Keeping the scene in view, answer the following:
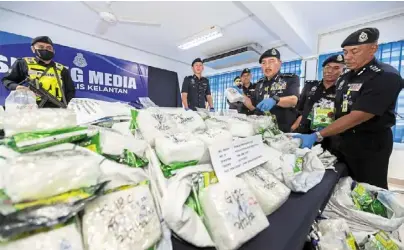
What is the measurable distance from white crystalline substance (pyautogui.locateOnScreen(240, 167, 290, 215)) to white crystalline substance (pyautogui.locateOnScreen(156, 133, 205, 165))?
0.58ft

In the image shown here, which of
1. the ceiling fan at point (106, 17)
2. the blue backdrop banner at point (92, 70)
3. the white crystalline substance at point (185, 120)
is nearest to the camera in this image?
the white crystalline substance at point (185, 120)

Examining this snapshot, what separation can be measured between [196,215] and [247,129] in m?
0.43

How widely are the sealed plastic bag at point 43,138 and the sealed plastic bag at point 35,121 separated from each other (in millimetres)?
50

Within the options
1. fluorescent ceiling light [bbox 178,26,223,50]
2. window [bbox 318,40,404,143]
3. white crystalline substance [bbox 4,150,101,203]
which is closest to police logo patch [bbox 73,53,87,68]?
fluorescent ceiling light [bbox 178,26,223,50]

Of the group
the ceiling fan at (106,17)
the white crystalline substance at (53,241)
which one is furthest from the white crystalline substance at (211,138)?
the ceiling fan at (106,17)

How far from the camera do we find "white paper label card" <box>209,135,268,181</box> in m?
0.55

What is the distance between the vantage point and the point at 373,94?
1102 mm

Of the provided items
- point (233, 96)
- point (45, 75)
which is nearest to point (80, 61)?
point (45, 75)

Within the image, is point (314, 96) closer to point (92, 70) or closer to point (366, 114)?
point (366, 114)

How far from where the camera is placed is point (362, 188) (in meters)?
1.03

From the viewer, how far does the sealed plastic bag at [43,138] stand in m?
0.34

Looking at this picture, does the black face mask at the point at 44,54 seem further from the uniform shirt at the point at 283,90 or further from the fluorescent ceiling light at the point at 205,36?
the fluorescent ceiling light at the point at 205,36

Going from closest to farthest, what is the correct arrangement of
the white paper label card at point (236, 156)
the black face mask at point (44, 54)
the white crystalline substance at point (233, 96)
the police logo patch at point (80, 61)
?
the white paper label card at point (236, 156) → the white crystalline substance at point (233, 96) → the black face mask at point (44, 54) → the police logo patch at point (80, 61)

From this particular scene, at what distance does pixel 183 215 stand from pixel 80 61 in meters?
4.33
